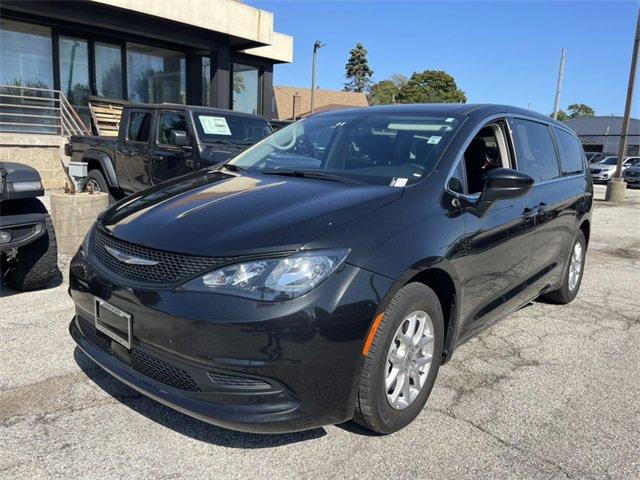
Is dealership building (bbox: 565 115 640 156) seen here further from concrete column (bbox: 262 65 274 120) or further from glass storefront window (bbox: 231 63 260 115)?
glass storefront window (bbox: 231 63 260 115)

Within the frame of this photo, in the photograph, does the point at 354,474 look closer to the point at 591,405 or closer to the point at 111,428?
the point at 111,428

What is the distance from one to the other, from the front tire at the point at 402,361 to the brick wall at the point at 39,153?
11049 mm

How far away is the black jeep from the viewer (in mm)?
4062

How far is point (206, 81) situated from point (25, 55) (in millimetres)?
5636

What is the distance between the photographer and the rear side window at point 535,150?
13.1 feet

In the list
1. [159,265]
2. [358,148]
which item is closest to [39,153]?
[358,148]

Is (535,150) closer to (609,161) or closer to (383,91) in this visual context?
(609,161)

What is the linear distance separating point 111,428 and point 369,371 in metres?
1.35

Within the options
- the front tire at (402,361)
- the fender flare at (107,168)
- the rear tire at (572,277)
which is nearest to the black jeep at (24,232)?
the front tire at (402,361)

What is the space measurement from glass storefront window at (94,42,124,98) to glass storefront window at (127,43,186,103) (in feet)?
1.18

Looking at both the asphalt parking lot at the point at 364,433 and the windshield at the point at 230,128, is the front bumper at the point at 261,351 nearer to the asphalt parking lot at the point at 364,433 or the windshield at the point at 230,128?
the asphalt parking lot at the point at 364,433

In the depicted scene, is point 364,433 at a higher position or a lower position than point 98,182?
lower

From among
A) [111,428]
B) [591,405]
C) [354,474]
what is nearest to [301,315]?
[354,474]

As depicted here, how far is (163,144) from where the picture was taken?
25.3 ft
